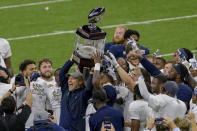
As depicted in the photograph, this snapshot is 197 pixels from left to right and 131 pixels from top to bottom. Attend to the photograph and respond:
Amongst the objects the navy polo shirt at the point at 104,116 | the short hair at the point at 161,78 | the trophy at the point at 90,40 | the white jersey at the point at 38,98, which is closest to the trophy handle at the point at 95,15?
the trophy at the point at 90,40

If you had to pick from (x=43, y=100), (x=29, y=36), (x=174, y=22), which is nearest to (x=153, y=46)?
(x=174, y=22)

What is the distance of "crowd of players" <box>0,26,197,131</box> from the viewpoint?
855cm

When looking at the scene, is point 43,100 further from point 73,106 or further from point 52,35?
point 52,35

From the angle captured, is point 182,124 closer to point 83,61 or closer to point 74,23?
point 83,61

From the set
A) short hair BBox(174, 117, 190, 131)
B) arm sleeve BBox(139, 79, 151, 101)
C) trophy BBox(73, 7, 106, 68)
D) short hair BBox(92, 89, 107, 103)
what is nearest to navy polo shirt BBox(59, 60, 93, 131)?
trophy BBox(73, 7, 106, 68)

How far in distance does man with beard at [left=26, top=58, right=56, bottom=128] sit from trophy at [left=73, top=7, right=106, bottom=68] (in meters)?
1.39

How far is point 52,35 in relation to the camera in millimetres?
16766

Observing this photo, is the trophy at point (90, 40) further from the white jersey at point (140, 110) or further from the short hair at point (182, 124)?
the short hair at point (182, 124)

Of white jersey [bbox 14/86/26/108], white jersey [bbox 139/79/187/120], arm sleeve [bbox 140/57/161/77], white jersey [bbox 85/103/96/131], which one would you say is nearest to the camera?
white jersey [bbox 139/79/187/120]

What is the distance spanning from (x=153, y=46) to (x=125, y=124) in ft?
22.5

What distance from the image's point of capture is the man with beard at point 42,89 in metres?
10.4

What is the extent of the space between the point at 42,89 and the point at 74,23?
7.08m

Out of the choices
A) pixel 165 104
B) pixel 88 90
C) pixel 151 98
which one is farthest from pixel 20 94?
pixel 165 104

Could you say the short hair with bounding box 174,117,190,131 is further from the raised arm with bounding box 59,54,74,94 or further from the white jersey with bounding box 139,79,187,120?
the raised arm with bounding box 59,54,74,94
